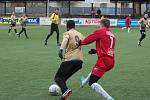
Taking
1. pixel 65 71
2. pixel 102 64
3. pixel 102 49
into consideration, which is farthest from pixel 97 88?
pixel 65 71

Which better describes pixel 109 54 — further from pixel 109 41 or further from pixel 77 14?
pixel 77 14

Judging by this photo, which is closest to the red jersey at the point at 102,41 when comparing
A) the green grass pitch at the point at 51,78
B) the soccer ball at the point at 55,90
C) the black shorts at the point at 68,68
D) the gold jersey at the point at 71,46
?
the gold jersey at the point at 71,46

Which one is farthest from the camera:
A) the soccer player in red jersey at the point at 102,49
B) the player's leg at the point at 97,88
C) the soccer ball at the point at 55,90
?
the soccer ball at the point at 55,90

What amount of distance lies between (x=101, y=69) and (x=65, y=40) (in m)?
0.98

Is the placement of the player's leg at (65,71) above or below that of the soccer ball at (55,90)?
above

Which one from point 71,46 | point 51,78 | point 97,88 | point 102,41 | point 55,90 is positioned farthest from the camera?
point 51,78

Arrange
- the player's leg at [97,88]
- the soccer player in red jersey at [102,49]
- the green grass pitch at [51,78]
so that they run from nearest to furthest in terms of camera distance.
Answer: the player's leg at [97,88] < the soccer player in red jersey at [102,49] < the green grass pitch at [51,78]

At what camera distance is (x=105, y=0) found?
202 feet

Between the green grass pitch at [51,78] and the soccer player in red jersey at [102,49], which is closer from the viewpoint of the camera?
the soccer player in red jersey at [102,49]

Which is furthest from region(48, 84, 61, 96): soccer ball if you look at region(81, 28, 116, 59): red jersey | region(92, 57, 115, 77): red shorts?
region(81, 28, 116, 59): red jersey

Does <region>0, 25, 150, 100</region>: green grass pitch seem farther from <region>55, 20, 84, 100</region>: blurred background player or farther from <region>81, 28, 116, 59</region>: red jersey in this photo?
<region>81, 28, 116, 59</region>: red jersey

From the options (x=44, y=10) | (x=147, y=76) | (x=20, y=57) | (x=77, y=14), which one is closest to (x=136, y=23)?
(x=77, y=14)

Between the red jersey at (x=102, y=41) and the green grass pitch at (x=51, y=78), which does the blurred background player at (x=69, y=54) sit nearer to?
the red jersey at (x=102, y=41)

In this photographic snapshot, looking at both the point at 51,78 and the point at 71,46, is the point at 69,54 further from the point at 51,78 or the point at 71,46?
the point at 51,78
